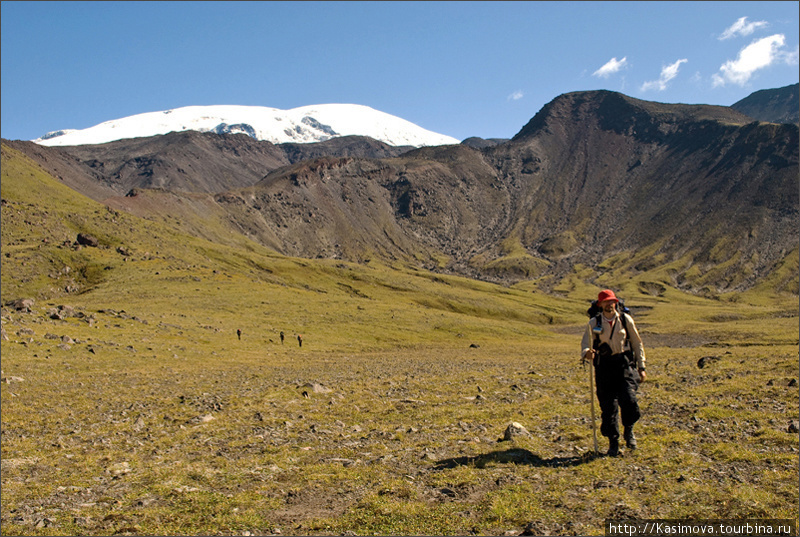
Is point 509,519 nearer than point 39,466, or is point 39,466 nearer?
point 509,519

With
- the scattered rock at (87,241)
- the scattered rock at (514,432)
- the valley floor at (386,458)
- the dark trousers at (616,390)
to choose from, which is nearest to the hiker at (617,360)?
the dark trousers at (616,390)

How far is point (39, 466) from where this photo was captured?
13.9 metres

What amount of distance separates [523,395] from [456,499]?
12946 millimetres

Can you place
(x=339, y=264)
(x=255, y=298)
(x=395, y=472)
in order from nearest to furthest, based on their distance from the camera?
(x=395, y=472), (x=255, y=298), (x=339, y=264)

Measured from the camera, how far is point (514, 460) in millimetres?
12758

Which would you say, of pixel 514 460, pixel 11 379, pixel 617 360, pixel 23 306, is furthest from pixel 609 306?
pixel 23 306

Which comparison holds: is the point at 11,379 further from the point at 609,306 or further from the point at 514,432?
the point at 609,306

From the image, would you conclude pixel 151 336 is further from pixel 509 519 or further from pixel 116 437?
pixel 509 519

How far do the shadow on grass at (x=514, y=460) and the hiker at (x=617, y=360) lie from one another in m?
1.11

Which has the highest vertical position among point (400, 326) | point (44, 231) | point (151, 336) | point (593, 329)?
point (44, 231)

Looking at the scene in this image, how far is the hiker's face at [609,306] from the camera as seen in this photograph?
1340 cm

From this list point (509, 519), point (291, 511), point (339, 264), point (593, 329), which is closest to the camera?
point (509, 519)

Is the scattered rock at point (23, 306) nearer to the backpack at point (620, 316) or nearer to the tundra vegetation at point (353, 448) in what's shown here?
the tundra vegetation at point (353, 448)

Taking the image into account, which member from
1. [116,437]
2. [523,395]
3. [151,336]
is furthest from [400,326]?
[116,437]
